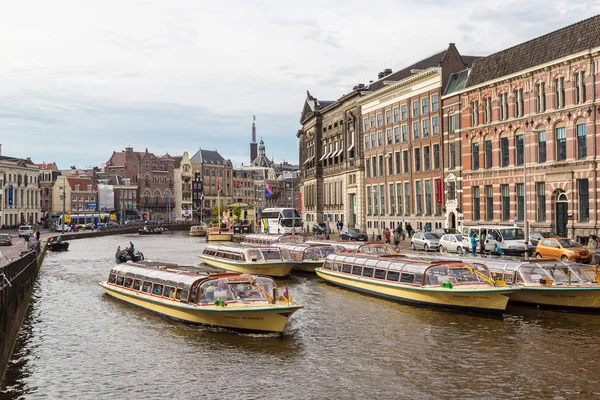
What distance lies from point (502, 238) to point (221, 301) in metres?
29.5

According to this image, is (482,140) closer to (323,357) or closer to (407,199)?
(407,199)

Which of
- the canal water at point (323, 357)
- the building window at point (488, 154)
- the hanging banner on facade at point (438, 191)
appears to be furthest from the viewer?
the hanging banner on facade at point (438, 191)

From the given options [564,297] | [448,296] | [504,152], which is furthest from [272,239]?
[564,297]

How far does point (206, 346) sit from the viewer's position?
27.2 m

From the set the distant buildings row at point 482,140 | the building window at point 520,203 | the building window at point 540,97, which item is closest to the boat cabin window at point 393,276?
the distant buildings row at point 482,140

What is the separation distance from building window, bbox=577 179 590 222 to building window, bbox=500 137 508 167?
33.4 feet

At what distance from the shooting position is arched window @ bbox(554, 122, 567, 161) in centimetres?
5622

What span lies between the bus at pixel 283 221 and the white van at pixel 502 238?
48356mm

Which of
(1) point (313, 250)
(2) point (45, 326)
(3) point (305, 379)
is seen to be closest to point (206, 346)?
(3) point (305, 379)

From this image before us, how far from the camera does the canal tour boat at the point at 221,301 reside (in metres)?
28.4

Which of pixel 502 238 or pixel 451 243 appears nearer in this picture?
pixel 502 238

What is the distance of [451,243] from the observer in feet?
182

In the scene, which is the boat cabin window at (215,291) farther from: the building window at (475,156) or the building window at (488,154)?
the building window at (475,156)

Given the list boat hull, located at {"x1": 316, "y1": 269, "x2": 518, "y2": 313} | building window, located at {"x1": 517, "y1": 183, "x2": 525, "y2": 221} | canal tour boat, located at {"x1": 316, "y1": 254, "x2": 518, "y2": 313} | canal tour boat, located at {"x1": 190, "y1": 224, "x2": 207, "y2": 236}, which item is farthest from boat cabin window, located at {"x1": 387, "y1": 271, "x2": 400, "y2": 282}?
canal tour boat, located at {"x1": 190, "y1": 224, "x2": 207, "y2": 236}
